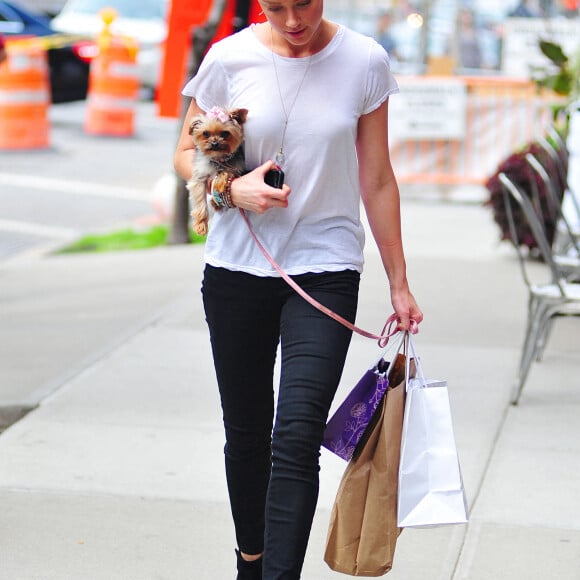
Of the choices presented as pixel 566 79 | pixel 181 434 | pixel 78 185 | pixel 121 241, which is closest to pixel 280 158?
pixel 181 434

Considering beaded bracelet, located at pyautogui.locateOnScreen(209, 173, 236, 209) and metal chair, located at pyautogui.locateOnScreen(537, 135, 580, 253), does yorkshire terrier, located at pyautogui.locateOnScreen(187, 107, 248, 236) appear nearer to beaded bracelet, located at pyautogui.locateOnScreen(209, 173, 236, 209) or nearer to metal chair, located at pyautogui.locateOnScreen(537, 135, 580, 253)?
beaded bracelet, located at pyautogui.locateOnScreen(209, 173, 236, 209)

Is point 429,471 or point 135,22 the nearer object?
point 429,471

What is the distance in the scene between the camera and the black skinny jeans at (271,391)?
117 inches

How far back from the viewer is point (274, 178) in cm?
299

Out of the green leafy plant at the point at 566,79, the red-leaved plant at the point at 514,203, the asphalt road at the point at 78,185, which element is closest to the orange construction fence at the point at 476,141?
the asphalt road at the point at 78,185

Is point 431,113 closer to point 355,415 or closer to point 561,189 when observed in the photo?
point 561,189

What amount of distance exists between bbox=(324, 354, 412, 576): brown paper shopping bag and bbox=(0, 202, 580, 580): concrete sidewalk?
71 cm

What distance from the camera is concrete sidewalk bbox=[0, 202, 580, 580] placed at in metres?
3.87

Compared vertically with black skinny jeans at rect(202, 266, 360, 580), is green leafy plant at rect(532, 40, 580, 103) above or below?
below

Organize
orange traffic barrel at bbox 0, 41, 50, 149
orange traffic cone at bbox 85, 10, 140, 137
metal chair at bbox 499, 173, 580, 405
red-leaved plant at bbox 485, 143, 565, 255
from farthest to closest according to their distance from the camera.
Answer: orange traffic cone at bbox 85, 10, 140, 137, orange traffic barrel at bbox 0, 41, 50, 149, red-leaved plant at bbox 485, 143, 565, 255, metal chair at bbox 499, 173, 580, 405

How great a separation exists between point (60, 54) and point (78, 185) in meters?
6.82

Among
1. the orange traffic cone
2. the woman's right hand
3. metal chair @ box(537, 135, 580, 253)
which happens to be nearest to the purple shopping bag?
the woman's right hand

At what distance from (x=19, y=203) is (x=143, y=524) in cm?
838

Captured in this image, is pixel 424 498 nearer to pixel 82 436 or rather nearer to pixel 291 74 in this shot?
pixel 291 74
